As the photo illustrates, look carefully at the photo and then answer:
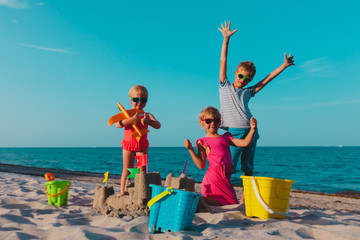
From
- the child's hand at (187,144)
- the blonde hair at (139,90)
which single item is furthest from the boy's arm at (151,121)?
the child's hand at (187,144)

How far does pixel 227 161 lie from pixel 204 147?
0.34 meters

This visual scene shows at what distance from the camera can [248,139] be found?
11.5 feet

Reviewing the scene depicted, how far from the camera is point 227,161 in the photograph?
3598 mm

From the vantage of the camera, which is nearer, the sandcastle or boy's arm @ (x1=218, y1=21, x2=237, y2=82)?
the sandcastle

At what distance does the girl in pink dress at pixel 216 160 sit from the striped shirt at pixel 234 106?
0.71 feet

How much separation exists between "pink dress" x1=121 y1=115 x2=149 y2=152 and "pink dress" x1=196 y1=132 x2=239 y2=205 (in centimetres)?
82

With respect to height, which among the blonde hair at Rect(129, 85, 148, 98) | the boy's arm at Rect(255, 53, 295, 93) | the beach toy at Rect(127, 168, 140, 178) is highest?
the boy's arm at Rect(255, 53, 295, 93)

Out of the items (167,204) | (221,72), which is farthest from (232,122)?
(167,204)

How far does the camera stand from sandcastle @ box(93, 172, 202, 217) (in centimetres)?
311

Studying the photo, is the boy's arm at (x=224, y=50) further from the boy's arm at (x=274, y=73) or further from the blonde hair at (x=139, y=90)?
the blonde hair at (x=139, y=90)

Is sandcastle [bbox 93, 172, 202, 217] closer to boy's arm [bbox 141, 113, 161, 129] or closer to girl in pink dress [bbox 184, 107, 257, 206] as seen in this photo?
girl in pink dress [bbox 184, 107, 257, 206]

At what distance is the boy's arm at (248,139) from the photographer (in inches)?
135

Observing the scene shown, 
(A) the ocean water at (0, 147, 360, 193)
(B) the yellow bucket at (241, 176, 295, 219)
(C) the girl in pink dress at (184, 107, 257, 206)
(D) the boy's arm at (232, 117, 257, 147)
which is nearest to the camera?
(B) the yellow bucket at (241, 176, 295, 219)

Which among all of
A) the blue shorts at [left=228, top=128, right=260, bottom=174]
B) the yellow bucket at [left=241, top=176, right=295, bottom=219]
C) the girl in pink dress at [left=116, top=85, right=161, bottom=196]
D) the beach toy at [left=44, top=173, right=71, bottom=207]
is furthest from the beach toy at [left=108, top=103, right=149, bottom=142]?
the yellow bucket at [left=241, top=176, right=295, bottom=219]
